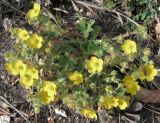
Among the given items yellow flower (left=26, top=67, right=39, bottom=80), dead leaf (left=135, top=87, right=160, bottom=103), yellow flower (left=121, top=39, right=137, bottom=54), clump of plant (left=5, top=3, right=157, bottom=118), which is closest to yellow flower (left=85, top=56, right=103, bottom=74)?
clump of plant (left=5, top=3, right=157, bottom=118)

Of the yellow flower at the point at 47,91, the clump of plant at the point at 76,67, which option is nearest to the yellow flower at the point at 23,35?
the clump of plant at the point at 76,67

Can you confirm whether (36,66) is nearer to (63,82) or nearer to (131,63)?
(63,82)

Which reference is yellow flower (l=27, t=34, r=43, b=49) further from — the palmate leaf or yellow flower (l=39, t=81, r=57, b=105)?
the palmate leaf

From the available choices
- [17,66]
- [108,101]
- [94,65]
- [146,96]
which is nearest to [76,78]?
[94,65]

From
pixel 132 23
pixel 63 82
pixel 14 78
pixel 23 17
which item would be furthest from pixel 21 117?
pixel 132 23

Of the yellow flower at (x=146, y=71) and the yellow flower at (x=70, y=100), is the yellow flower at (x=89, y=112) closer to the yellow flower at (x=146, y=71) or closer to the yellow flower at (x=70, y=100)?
the yellow flower at (x=70, y=100)
